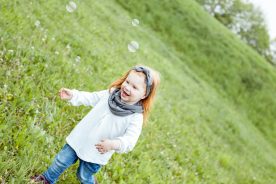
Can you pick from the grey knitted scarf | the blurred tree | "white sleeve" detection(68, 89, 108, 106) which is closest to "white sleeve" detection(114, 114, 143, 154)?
the grey knitted scarf

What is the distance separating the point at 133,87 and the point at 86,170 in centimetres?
124

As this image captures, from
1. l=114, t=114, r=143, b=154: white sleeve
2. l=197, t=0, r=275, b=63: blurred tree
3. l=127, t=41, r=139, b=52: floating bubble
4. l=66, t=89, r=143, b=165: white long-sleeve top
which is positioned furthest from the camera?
l=197, t=0, r=275, b=63: blurred tree

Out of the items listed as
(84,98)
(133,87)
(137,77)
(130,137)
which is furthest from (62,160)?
(137,77)

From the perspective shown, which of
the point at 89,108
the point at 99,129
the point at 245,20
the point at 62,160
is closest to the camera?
the point at 99,129

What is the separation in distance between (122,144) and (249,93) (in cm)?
2358

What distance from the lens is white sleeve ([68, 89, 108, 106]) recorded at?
4.34 m

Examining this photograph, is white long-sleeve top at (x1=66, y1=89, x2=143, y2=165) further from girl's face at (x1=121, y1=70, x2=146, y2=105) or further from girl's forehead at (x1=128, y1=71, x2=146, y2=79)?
girl's forehead at (x1=128, y1=71, x2=146, y2=79)

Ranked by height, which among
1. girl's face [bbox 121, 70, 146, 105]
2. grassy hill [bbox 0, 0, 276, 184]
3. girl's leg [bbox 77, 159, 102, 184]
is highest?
girl's face [bbox 121, 70, 146, 105]

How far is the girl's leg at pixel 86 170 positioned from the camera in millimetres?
4520

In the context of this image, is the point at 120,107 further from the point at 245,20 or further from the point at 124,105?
the point at 245,20

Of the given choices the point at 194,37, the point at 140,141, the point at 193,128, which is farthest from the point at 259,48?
the point at 140,141

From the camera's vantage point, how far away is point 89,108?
7.41 meters

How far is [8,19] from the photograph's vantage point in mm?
7621

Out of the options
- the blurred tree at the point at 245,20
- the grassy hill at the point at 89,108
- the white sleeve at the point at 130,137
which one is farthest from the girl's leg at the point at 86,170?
the blurred tree at the point at 245,20
